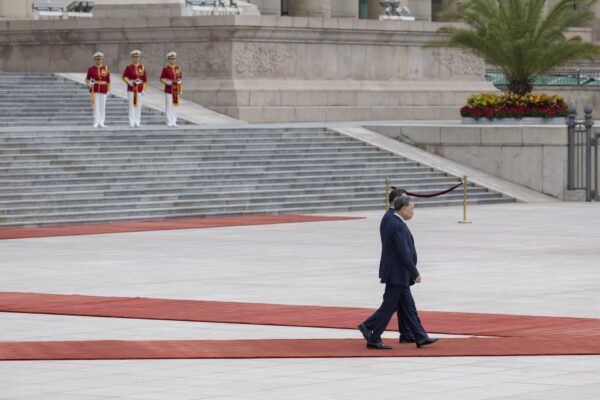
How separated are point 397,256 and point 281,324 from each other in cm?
198

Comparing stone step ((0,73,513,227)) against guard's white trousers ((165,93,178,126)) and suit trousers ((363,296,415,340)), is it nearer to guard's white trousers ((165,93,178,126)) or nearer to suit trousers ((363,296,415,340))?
guard's white trousers ((165,93,178,126))

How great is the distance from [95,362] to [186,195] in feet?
60.8

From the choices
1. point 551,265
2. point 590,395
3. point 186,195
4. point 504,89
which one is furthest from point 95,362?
point 504,89

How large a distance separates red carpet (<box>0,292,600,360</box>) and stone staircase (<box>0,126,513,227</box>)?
37.6 feet

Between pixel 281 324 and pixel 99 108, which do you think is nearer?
pixel 281 324

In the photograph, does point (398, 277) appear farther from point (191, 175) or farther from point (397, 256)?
point (191, 175)

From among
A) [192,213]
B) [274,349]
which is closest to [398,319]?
[274,349]

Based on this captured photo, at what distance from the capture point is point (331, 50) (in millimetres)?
45906

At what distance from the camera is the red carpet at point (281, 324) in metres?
13.3

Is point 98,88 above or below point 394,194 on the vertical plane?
above

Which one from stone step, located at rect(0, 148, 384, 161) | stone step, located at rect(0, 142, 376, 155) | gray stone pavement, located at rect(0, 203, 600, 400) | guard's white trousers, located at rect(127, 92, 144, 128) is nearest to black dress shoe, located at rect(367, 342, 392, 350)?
gray stone pavement, located at rect(0, 203, 600, 400)

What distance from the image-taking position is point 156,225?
28.7 metres

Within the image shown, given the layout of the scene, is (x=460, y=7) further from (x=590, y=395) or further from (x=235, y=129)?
A: (x=590, y=395)

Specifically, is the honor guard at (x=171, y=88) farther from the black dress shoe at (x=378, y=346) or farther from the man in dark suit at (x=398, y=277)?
the black dress shoe at (x=378, y=346)
